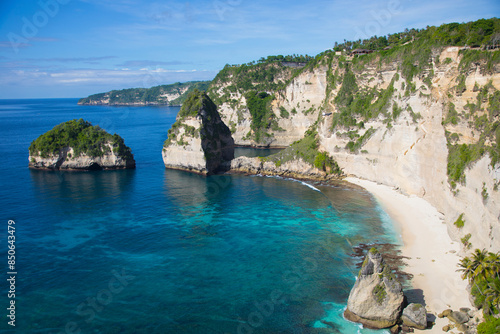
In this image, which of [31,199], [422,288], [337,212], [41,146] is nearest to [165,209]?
[31,199]

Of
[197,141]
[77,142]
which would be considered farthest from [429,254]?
[77,142]

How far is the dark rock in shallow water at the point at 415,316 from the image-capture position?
953 inches

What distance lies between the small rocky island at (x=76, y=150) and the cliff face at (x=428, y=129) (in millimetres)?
27365

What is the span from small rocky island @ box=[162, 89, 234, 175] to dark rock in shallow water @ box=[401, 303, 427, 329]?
170 feet

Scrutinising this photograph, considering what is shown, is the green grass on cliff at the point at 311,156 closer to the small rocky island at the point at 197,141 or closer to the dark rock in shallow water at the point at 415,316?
the small rocky island at the point at 197,141

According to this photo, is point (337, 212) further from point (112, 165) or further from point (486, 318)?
point (112, 165)

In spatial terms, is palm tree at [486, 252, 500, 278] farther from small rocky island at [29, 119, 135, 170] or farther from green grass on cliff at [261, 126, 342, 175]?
small rocky island at [29, 119, 135, 170]

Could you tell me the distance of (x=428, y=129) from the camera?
4616 centimetres

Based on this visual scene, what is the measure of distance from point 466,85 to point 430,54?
1029 centimetres

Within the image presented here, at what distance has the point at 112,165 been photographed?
245ft

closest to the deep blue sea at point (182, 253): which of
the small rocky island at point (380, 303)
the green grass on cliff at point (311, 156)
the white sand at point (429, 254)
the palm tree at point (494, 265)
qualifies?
the small rocky island at point (380, 303)

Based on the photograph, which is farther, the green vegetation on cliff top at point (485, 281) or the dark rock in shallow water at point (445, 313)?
the dark rock in shallow water at point (445, 313)

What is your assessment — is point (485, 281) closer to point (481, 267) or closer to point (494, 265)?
point (481, 267)

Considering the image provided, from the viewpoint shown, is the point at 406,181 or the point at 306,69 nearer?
the point at 406,181
